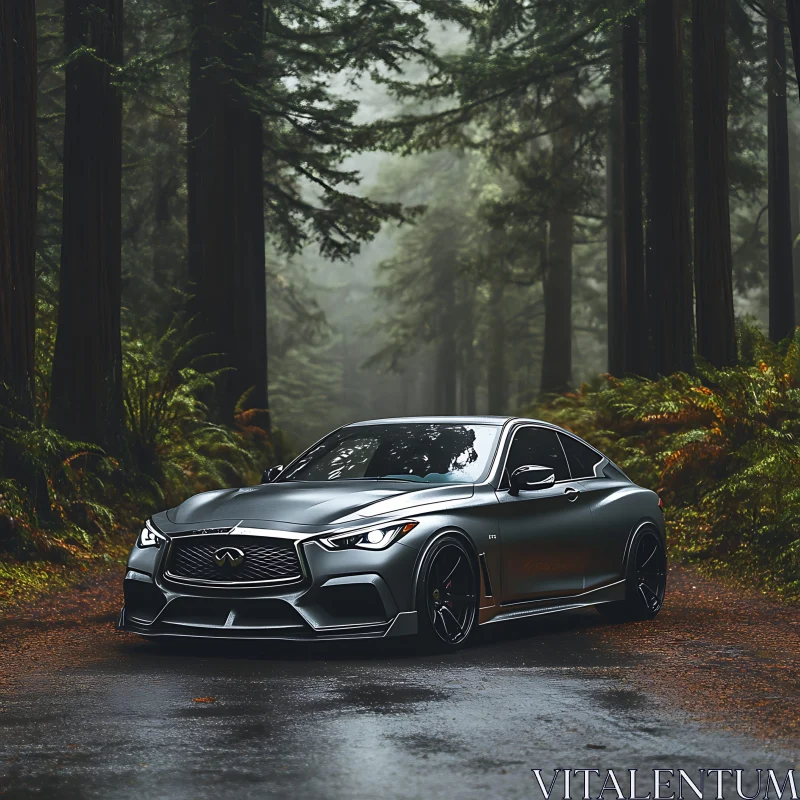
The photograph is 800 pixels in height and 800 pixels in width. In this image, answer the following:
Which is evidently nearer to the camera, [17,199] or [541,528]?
[541,528]

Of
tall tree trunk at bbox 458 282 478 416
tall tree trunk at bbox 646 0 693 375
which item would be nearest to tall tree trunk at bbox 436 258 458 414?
tall tree trunk at bbox 458 282 478 416

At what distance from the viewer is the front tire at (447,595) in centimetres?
881

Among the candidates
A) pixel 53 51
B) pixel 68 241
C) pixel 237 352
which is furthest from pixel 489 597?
pixel 53 51

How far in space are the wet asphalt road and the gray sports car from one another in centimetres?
33

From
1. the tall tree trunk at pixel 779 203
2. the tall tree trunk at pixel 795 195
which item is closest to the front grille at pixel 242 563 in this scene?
the tall tree trunk at pixel 779 203

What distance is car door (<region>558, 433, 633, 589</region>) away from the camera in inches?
422

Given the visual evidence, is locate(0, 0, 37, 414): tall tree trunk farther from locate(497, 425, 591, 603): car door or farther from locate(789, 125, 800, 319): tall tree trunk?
locate(789, 125, 800, 319): tall tree trunk

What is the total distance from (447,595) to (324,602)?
0.95m

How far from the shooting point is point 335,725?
6598 millimetres

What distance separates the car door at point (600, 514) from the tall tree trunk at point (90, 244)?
7582 millimetres

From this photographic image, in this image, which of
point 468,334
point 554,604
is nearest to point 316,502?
point 554,604

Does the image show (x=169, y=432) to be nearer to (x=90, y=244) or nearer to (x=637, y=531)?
(x=90, y=244)

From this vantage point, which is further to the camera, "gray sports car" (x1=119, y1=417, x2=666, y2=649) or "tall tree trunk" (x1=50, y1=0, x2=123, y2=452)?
"tall tree trunk" (x1=50, y1=0, x2=123, y2=452)

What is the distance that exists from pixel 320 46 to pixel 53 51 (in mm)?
9166
